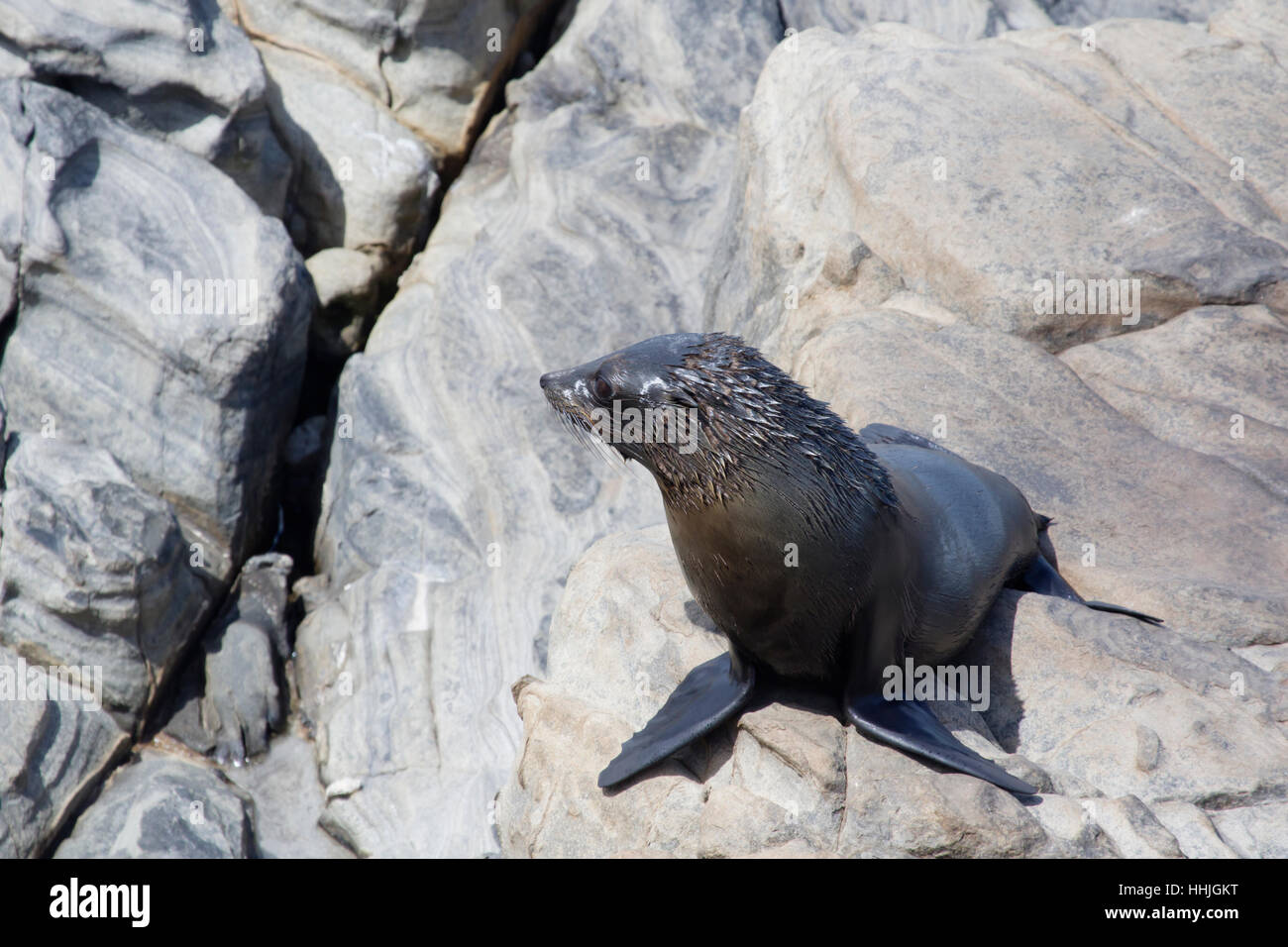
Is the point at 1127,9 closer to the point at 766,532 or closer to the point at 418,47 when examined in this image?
the point at 418,47

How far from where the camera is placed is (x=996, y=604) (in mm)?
5387

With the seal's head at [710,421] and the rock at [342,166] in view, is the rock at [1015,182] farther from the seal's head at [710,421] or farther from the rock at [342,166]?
the rock at [342,166]

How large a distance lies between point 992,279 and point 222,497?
603 cm

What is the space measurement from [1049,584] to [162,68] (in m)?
8.29

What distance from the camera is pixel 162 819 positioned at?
27.3ft

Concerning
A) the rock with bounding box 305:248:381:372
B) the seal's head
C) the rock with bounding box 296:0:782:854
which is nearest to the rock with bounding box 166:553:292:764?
the rock with bounding box 296:0:782:854

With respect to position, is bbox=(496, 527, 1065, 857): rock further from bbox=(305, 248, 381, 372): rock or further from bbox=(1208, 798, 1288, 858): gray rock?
bbox=(305, 248, 381, 372): rock

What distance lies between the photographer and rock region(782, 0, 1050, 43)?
40.3 ft

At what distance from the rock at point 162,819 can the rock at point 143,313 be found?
171cm

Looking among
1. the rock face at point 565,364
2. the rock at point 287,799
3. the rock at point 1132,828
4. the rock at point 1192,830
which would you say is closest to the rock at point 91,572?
the rock face at point 565,364

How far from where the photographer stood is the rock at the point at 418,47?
11906 mm

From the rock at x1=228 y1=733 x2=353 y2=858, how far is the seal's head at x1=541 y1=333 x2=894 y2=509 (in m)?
5.45

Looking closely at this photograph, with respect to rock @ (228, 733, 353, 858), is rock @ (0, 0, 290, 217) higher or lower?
higher

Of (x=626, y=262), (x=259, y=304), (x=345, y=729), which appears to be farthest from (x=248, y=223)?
(x=345, y=729)
